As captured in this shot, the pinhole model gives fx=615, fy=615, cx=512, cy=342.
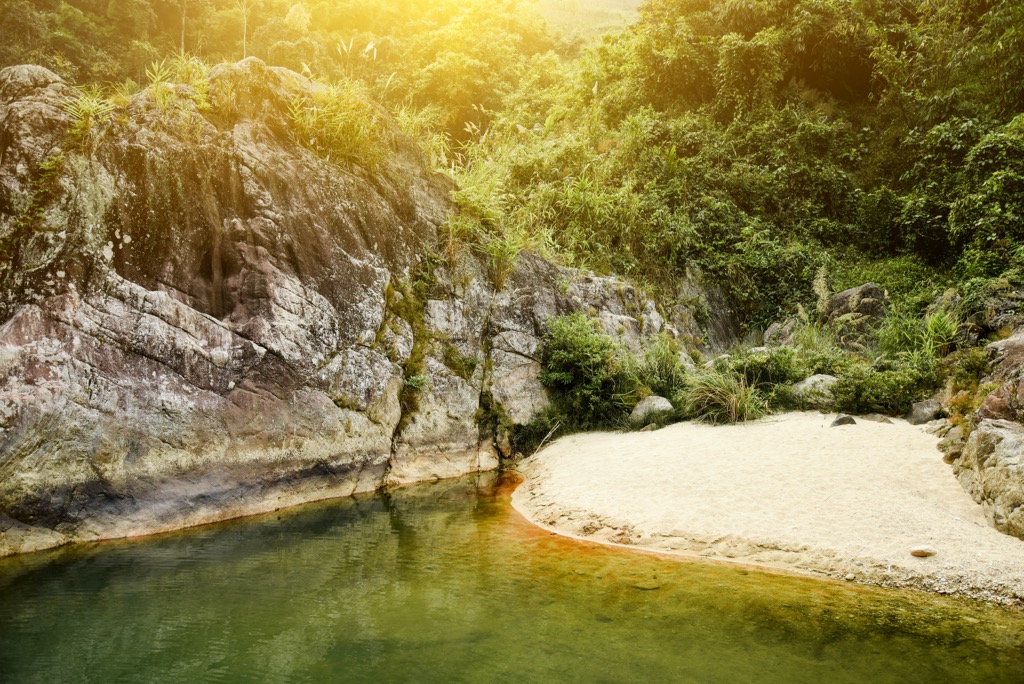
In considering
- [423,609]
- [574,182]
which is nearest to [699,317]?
[574,182]

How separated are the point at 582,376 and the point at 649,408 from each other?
1.25 m

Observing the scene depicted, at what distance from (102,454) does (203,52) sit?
22.0 metres

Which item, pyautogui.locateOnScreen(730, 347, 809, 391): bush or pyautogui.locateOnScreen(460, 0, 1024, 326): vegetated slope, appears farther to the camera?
pyautogui.locateOnScreen(460, 0, 1024, 326): vegetated slope

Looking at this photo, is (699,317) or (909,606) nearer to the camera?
(909,606)

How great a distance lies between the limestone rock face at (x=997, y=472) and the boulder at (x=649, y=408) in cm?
423

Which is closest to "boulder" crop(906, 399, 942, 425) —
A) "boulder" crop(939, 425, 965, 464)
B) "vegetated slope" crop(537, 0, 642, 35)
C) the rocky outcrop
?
"boulder" crop(939, 425, 965, 464)

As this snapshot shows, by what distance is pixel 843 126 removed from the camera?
17641mm

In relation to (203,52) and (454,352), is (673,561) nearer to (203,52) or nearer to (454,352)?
(454,352)

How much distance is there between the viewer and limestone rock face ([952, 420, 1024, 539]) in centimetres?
535

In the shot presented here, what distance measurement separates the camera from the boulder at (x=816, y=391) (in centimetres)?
946

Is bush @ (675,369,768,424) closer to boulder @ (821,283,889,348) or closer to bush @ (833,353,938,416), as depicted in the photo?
bush @ (833,353,938,416)

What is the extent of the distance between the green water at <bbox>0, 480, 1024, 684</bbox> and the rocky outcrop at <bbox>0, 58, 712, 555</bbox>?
0.91 metres

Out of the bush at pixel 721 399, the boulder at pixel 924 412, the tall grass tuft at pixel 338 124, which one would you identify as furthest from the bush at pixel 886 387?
the tall grass tuft at pixel 338 124

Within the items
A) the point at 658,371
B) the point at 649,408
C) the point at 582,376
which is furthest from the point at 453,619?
the point at 658,371
